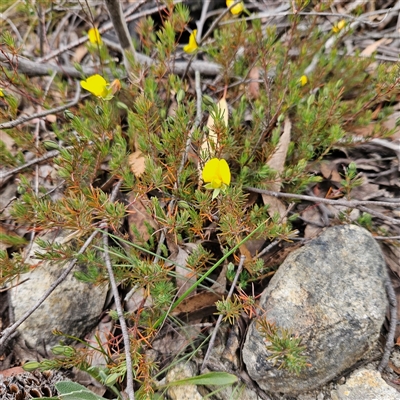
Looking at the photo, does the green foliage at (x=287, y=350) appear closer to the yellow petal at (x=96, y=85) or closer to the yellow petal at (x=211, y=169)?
the yellow petal at (x=211, y=169)

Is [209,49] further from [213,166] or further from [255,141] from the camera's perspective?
[213,166]

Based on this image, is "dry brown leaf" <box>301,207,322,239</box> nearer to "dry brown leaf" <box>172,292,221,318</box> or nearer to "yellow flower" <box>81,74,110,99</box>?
"dry brown leaf" <box>172,292,221,318</box>

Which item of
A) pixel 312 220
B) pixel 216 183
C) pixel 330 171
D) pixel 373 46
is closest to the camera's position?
pixel 216 183

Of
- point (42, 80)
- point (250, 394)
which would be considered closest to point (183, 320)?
point (250, 394)

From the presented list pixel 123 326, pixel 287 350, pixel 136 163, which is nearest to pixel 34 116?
pixel 136 163

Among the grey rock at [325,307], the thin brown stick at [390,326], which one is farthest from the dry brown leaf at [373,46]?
the thin brown stick at [390,326]

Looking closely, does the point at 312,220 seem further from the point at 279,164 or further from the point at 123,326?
the point at 123,326

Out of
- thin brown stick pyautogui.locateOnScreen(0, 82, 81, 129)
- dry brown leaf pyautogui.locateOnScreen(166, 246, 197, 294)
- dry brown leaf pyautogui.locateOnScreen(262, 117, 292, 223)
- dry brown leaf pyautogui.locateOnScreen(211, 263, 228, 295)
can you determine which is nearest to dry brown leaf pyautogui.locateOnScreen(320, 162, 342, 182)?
dry brown leaf pyautogui.locateOnScreen(262, 117, 292, 223)
